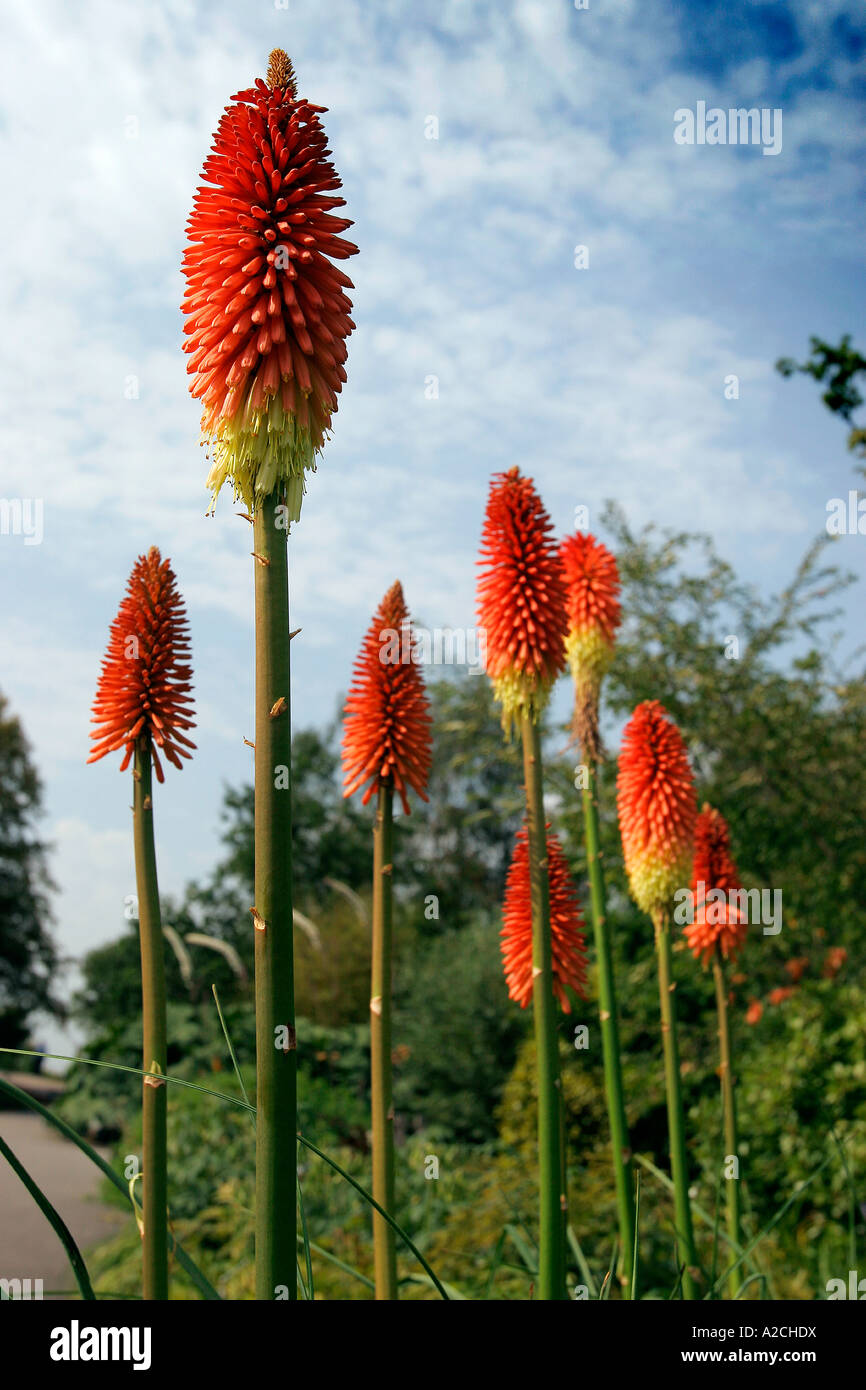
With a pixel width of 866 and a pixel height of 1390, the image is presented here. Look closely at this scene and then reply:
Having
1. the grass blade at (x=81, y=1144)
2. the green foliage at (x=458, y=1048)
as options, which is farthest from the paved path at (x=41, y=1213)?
the grass blade at (x=81, y=1144)

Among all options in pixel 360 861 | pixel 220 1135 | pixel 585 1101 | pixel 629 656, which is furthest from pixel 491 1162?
pixel 360 861

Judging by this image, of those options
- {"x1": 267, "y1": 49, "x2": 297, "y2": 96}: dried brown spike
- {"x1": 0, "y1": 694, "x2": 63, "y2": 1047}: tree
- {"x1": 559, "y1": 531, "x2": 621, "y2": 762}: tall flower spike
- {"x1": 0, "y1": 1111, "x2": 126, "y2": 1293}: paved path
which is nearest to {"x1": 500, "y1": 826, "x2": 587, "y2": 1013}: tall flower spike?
{"x1": 559, "y1": 531, "x2": 621, "y2": 762}: tall flower spike

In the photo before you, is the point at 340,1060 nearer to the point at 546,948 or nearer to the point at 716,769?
the point at 716,769

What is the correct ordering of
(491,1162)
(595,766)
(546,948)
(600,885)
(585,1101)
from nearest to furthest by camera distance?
(546,948) → (600,885) → (595,766) → (491,1162) → (585,1101)

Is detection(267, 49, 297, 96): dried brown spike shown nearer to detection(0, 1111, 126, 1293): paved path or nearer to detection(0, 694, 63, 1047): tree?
detection(0, 1111, 126, 1293): paved path

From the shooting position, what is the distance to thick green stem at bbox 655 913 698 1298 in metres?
3.78

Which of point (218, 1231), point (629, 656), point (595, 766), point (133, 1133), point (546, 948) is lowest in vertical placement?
point (218, 1231)

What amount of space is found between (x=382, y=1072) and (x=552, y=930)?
1.02 metres

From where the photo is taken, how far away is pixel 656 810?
486cm

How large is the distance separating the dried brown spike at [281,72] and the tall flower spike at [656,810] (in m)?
3.29

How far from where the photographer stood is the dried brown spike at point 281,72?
86.6 inches

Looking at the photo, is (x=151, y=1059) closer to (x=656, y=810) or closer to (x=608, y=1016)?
(x=608, y=1016)
